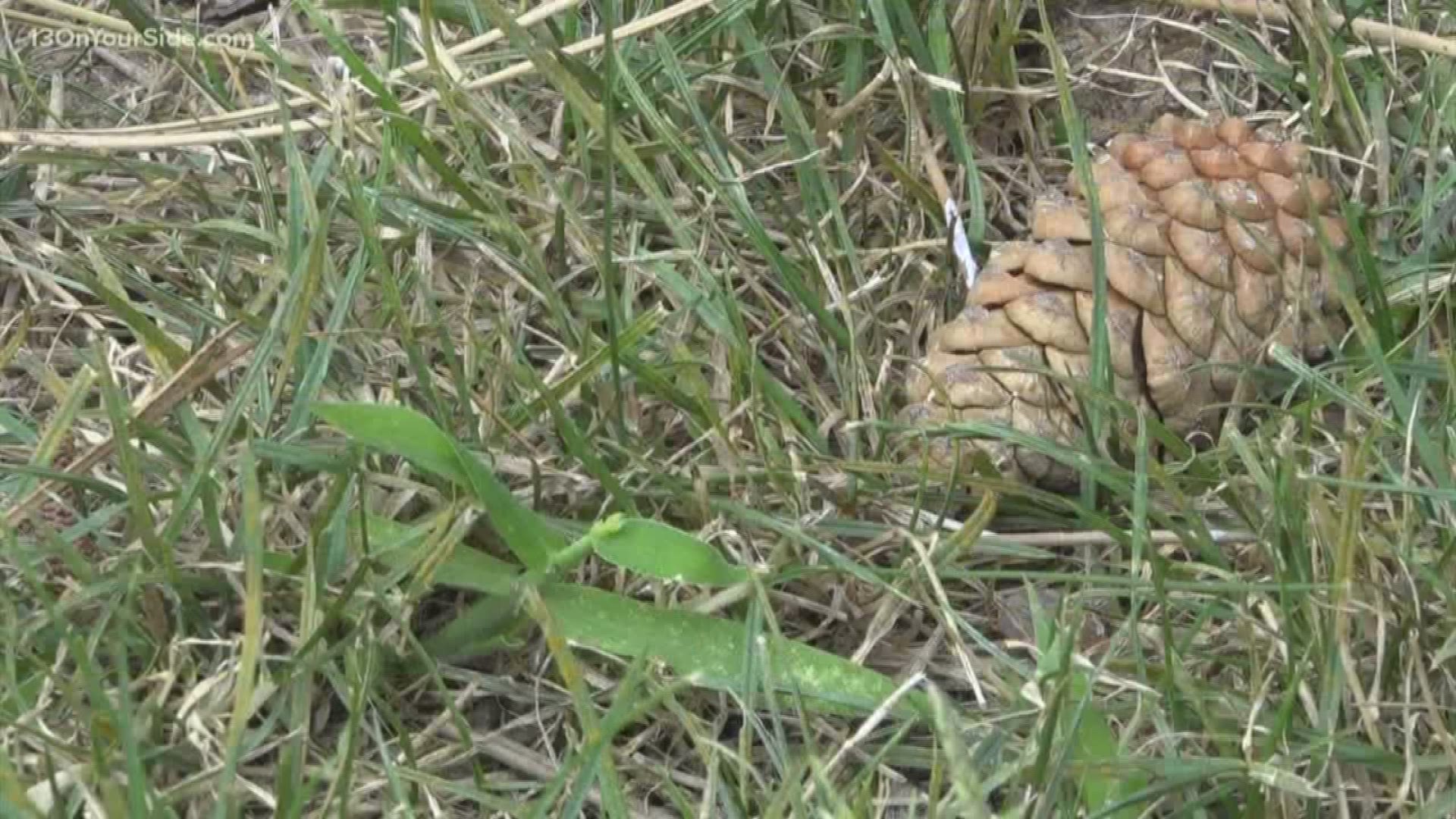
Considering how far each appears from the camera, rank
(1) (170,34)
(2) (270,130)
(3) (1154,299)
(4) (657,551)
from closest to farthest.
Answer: (4) (657,551) < (3) (1154,299) < (2) (270,130) < (1) (170,34)

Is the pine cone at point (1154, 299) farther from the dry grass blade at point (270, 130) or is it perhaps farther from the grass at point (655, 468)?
the dry grass blade at point (270, 130)

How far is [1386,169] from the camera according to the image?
1348 mm

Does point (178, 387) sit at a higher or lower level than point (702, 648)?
higher

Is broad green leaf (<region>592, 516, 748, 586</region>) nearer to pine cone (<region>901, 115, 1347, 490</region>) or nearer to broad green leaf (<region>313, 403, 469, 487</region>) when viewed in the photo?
broad green leaf (<region>313, 403, 469, 487</region>)

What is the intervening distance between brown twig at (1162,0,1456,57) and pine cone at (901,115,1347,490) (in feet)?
0.57

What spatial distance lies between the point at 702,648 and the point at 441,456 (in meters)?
0.21

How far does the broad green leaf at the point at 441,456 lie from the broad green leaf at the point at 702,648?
0.04m

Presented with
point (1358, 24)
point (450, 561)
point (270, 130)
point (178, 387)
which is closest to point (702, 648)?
point (450, 561)

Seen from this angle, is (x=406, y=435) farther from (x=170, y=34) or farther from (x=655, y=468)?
(x=170, y=34)

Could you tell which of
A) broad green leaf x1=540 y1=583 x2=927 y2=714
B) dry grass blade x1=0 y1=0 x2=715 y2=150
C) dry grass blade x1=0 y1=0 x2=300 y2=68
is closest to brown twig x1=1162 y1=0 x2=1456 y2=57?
dry grass blade x1=0 y1=0 x2=715 y2=150

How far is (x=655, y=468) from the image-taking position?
3.84 feet

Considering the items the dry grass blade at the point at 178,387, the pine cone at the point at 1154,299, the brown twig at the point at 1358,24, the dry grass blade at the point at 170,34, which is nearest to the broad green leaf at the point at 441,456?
the dry grass blade at the point at 178,387

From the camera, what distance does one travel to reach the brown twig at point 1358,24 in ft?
4.46

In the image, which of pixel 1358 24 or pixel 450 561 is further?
pixel 1358 24
